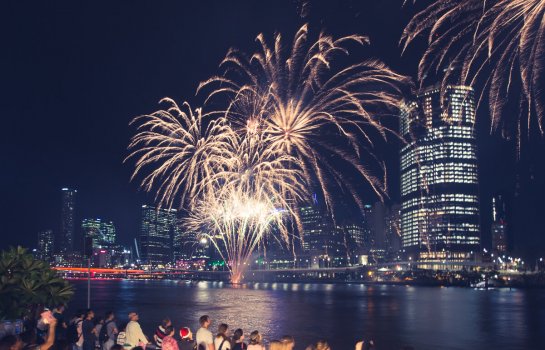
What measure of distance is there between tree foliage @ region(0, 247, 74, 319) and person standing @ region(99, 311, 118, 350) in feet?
14.4

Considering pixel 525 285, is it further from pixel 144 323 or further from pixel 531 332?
pixel 144 323

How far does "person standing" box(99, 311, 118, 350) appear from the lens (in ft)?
53.1

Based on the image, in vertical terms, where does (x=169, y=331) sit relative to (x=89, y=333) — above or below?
above

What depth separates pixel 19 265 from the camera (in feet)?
72.9

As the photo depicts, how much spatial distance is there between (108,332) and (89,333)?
1300cm

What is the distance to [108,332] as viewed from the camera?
16.3 metres

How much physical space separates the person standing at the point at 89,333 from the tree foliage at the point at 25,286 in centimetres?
193

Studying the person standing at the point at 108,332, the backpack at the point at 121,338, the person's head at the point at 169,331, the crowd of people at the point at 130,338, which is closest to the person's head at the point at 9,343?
the crowd of people at the point at 130,338

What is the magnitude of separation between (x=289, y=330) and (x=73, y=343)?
19.2m

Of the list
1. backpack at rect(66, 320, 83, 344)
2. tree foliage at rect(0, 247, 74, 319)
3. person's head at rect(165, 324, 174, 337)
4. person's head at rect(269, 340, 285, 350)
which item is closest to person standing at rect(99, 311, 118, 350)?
backpack at rect(66, 320, 83, 344)

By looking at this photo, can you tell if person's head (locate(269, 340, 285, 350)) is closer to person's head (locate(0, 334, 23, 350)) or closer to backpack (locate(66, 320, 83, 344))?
person's head (locate(0, 334, 23, 350))

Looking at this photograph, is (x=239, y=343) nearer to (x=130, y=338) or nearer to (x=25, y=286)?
(x=130, y=338)

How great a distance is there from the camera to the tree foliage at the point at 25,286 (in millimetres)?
20500

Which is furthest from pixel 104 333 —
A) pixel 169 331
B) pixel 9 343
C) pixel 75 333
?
pixel 9 343
